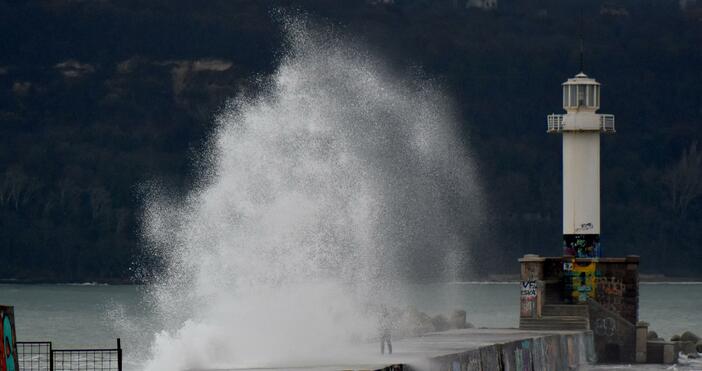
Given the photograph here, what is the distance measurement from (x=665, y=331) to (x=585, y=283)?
40260 millimetres

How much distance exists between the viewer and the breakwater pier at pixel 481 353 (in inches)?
1256

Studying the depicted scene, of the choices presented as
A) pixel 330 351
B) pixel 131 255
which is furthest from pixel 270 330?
pixel 131 255

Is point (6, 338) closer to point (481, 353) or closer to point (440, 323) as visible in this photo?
point (481, 353)

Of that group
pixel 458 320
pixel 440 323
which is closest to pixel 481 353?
pixel 440 323

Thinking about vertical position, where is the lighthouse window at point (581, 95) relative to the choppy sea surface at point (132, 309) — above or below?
above

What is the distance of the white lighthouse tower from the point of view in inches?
2111

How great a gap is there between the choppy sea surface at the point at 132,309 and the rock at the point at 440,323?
13.5 meters

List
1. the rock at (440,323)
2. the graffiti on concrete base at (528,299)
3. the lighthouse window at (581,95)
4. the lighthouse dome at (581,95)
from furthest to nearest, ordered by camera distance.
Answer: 1. the rock at (440,323)
2. the lighthouse window at (581,95)
3. the lighthouse dome at (581,95)
4. the graffiti on concrete base at (528,299)

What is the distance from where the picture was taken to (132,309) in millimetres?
120750

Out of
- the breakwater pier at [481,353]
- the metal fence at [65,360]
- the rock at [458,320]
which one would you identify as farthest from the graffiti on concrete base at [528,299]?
the metal fence at [65,360]

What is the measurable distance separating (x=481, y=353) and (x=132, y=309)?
8744cm

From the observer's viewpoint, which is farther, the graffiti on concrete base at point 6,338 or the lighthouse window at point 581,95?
the lighthouse window at point 581,95

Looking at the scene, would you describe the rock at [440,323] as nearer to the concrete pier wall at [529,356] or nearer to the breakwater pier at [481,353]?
the breakwater pier at [481,353]

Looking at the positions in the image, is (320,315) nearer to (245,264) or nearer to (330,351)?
(245,264)
